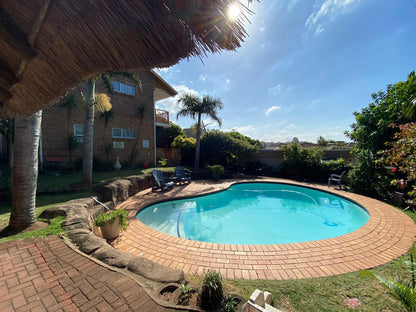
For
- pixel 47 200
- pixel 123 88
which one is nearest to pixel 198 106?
pixel 123 88

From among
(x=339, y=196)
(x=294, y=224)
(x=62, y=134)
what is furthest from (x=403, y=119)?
(x=62, y=134)

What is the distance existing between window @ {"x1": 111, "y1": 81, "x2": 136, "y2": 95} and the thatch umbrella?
1479cm

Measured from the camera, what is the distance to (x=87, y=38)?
946 mm

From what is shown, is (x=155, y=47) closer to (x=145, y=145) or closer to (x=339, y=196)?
(x=339, y=196)

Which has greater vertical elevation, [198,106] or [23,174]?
[198,106]

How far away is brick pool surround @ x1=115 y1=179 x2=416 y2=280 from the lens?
318cm

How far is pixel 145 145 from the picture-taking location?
15289 millimetres

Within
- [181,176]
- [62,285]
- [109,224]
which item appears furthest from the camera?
[181,176]

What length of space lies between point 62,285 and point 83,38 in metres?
2.93

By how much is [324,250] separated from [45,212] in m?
6.85

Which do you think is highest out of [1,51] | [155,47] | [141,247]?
[155,47]

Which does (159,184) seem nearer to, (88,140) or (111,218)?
(88,140)

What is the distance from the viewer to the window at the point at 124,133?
13.5 metres

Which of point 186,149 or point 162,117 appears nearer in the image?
point 186,149
